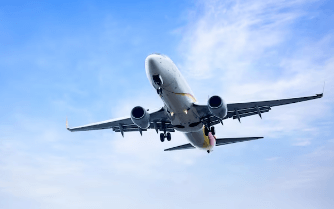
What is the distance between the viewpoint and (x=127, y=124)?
100 ft

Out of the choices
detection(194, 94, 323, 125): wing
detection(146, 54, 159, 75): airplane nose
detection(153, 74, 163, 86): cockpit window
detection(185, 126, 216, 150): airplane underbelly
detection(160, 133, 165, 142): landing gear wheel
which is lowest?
detection(185, 126, 216, 150): airplane underbelly

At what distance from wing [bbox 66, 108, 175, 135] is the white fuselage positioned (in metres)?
1.45

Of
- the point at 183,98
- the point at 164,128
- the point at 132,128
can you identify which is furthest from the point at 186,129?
the point at 132,128

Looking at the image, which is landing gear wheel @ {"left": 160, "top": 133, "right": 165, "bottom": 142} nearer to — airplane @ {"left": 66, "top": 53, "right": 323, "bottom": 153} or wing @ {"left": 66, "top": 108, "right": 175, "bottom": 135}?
airplane @ {"left": 66, "top": 53, "right": 323, "bottom": 153}

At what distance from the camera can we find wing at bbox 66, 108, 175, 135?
27516 millimetres

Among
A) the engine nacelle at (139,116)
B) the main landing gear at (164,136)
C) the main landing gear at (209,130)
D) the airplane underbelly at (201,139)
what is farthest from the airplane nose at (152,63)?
the main landing gear at (164,136)

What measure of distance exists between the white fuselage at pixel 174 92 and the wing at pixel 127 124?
4.77 feet

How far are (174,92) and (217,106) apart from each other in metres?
3.13

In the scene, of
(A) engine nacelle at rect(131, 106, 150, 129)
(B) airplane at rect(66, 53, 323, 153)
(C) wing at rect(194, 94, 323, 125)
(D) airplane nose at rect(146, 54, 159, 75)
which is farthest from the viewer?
(C) wing at rect(194, 94, 323, 125)

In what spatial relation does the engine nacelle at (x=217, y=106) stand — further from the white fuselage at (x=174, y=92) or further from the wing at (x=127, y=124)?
the wing at (x=127, y=124)

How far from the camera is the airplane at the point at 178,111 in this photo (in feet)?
75.5

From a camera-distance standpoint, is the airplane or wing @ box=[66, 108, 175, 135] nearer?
the airplane

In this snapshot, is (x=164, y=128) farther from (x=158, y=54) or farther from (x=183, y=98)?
(x=158, y=54)

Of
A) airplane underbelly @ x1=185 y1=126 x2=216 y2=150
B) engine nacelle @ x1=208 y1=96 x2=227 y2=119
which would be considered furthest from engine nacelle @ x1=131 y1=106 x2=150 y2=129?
airplane underbelly @ x1=185 y1=126 x2=216 y2=150
